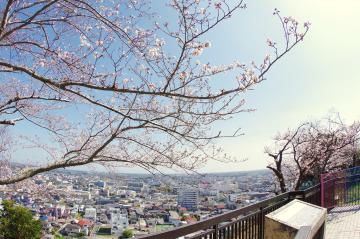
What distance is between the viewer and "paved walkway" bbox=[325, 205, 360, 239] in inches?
403

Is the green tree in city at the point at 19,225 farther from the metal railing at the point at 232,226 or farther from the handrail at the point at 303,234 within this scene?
the handrail at the point at 303,234

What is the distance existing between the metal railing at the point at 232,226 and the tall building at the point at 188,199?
11.5ft

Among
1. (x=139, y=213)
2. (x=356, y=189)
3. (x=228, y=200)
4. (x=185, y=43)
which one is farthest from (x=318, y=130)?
(x=185, y=43)

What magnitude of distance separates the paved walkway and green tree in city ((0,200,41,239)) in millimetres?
11460

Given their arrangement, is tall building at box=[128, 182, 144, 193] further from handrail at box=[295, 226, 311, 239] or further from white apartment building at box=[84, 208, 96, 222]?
handrail at box=[295, 226, 311, 239]

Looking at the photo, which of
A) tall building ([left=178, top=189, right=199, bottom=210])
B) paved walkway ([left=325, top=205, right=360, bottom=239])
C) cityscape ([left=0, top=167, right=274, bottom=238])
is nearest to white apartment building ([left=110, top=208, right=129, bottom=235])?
cityscape ([left=0, top=167, right=274, bottom=238])

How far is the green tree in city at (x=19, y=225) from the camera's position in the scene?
53.8 feet

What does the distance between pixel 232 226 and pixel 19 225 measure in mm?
13603

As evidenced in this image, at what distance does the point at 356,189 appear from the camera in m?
15.9

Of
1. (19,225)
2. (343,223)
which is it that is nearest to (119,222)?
(19,225)

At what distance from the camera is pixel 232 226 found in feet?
17.7

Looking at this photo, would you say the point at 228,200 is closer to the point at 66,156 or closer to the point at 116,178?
the point at 116,178

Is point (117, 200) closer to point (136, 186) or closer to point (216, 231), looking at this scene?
point (136, 186)

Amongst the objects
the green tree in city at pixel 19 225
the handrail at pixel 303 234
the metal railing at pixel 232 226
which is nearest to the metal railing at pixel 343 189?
the metal railing at pixel 232 226
